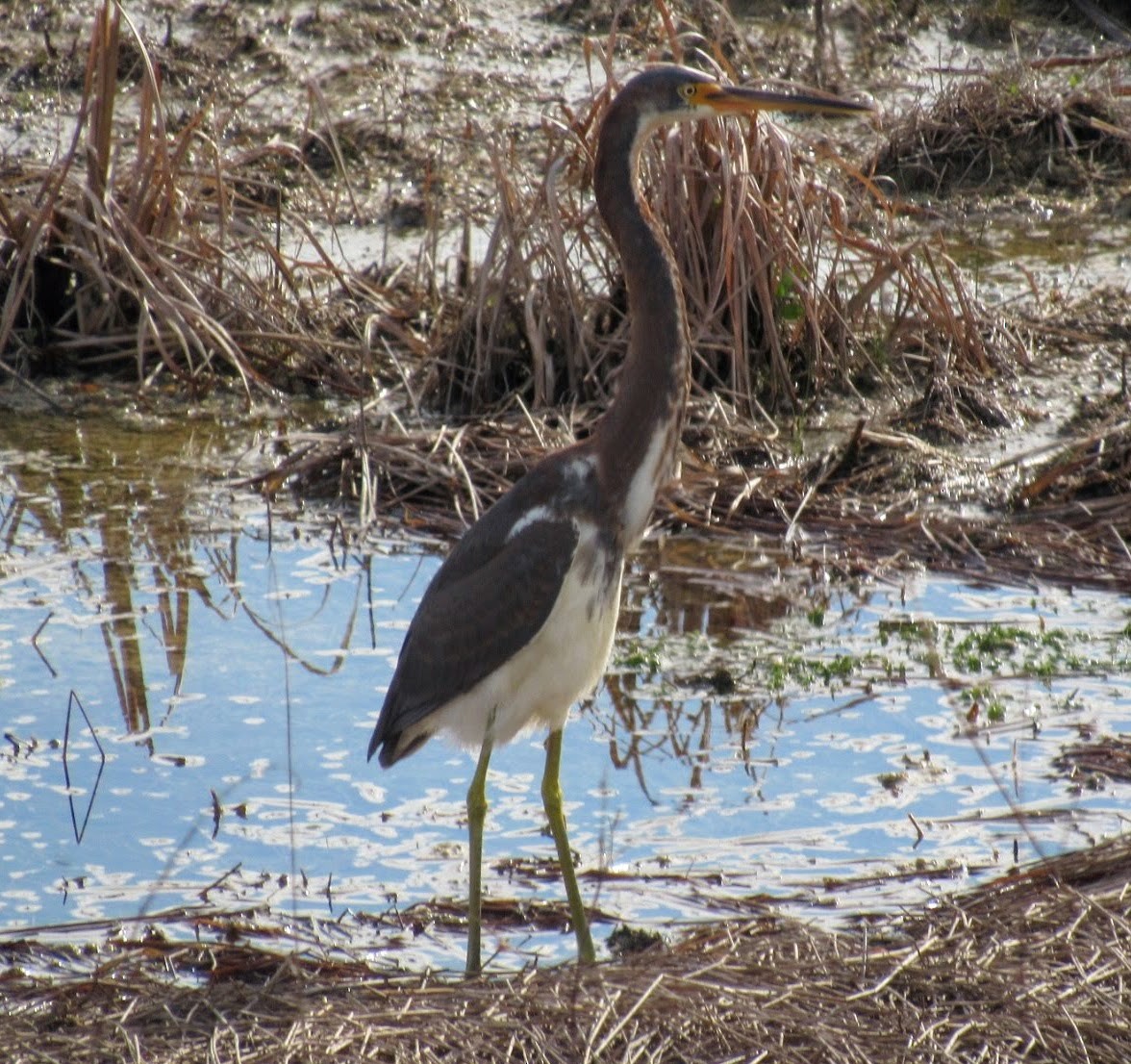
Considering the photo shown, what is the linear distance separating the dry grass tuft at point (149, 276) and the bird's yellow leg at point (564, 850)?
3796 mm

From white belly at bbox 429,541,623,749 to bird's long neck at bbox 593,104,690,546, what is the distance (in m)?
0.18

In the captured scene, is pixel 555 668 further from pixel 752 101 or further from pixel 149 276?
pixel 149 276

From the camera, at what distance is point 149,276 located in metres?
8.20

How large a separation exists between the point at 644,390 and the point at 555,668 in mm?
690

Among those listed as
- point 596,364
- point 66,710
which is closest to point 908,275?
point 596,364

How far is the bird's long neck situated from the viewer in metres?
4.35

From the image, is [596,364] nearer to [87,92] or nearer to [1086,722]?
[87,92]

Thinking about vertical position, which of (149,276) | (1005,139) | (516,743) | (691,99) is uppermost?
(691,99)

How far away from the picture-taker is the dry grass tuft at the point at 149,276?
8.18 m

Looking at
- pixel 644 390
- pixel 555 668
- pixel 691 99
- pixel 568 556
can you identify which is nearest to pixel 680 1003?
pixel 555 668

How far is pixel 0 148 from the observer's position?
10.1 m

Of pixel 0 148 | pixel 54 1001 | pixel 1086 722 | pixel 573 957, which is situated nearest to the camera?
pixel 54 1001

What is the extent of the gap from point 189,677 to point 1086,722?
274cm

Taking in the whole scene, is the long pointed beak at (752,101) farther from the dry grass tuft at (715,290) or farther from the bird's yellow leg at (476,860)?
the dry grass tuft at (715,290)
